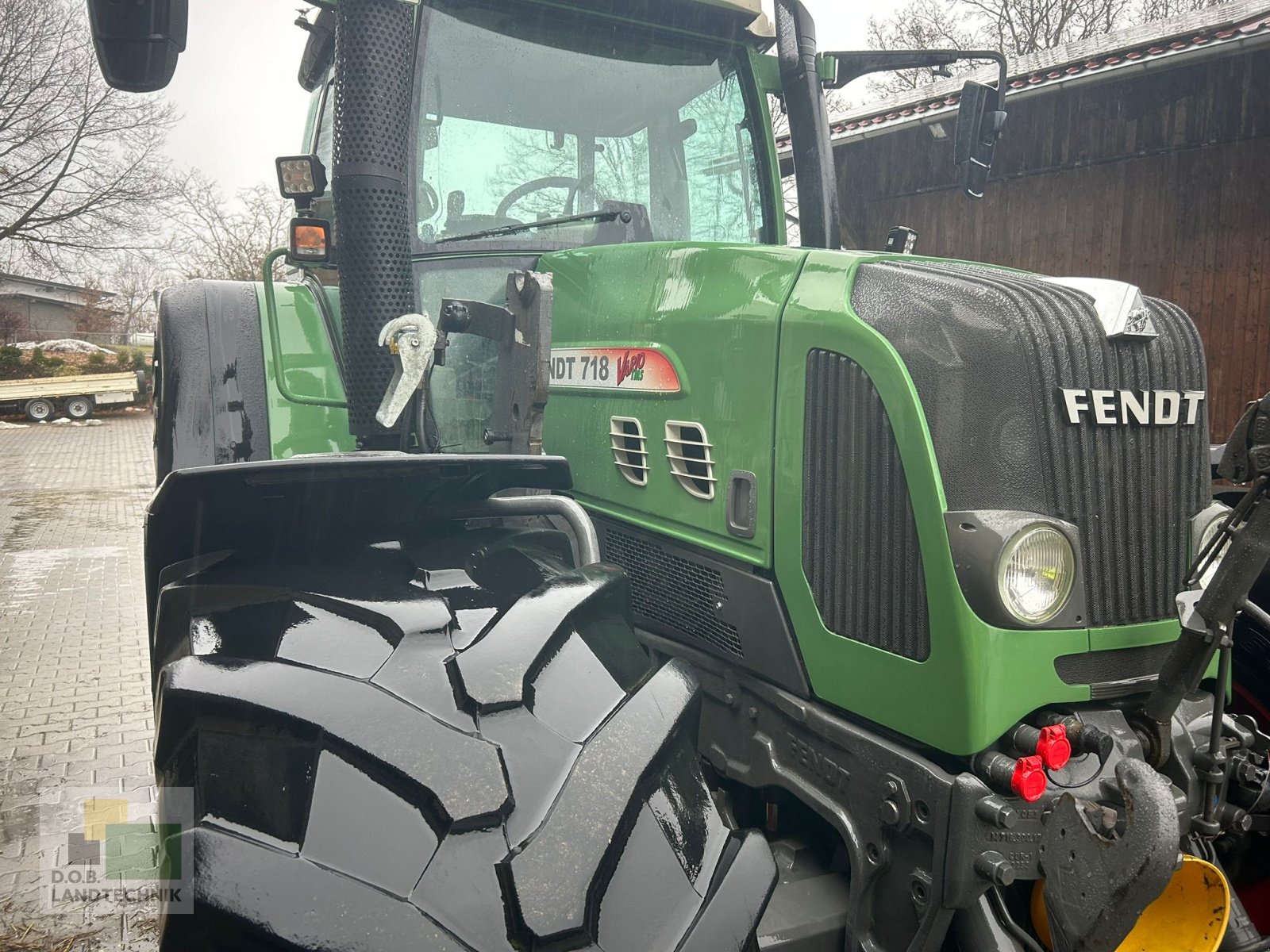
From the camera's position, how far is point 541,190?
2.88m

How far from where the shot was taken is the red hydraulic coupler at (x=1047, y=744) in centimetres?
175

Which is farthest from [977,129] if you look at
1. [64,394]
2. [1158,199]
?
[64,394]

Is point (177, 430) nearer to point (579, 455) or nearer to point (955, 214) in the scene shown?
point (579, 455)

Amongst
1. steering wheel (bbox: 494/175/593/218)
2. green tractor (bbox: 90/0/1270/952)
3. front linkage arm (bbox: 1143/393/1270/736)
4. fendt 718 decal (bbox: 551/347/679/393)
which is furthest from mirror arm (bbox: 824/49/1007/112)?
front linkage arm (bbox: 1143/393/1270/736)

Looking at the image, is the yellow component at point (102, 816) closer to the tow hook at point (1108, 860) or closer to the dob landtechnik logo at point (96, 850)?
the dob landtechnik logo at point (96, 850)

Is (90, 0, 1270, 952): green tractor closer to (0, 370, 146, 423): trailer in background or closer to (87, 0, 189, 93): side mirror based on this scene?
(87, 0, 189, 93): side mirror

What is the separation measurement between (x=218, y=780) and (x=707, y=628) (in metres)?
1.13

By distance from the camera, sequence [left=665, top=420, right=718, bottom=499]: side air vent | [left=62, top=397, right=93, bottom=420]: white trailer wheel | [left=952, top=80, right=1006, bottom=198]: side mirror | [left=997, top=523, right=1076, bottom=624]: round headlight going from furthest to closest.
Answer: [left=62, top=397, right=93, bottom=420]: white trailer wheel, [left=952, top=80, right=1006, bottom=198]: side mirror, [left=665, top=420, right=718, bottom=499]: side air vent, [left=997, top=523, right=1076, bottom=624]: round headlight

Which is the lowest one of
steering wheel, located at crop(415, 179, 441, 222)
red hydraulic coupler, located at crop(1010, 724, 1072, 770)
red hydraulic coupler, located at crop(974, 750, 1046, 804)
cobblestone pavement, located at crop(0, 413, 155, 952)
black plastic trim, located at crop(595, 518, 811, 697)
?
cobblestone pavement, located at crop(0, 413, 155, 952)

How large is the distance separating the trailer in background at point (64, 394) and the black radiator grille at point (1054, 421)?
79.6ft

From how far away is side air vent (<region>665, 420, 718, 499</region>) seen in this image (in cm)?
221

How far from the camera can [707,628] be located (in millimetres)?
2307

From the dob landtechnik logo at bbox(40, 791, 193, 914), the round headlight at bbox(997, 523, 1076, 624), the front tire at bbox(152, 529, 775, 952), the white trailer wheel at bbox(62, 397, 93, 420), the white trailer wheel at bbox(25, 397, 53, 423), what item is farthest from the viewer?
the white trailer wheel at bbox(62, 397, 93, 420)

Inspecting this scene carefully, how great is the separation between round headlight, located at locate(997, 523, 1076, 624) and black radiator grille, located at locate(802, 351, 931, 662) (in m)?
0.14
